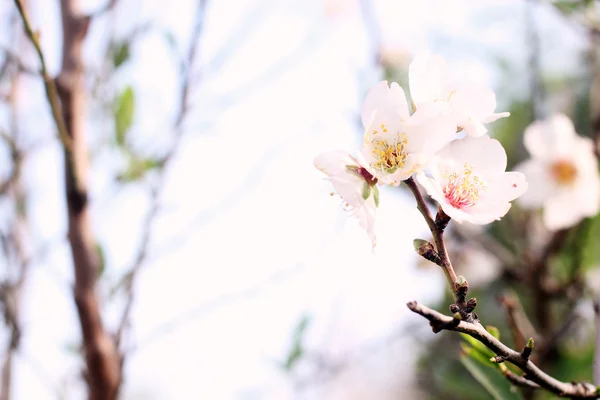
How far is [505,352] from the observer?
0.36m

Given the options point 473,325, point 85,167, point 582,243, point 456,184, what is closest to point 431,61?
point 456,184

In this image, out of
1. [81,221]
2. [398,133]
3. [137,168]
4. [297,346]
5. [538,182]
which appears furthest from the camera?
[538,182]

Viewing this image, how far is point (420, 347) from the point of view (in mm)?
1903

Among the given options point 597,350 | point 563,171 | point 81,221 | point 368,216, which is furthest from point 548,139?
point 81,221

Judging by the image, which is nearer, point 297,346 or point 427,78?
point 427,78

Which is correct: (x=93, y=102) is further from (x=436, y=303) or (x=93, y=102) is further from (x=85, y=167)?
(x=436, y=303)

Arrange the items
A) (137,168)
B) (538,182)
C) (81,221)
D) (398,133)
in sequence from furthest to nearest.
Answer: (538,182), (137,168), (81,221), (398,133)

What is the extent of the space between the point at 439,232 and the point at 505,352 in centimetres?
9

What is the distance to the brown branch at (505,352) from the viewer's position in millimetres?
314

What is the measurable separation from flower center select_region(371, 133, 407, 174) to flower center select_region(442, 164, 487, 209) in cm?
4

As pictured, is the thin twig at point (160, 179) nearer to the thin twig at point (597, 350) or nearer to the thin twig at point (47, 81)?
the thin twig at point (47, 81)

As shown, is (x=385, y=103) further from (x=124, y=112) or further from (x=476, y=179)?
(x=124, y=112)

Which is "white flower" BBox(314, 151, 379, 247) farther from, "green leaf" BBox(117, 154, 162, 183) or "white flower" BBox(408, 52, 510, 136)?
"green leaf" BBox(117, 154, 162, 183)

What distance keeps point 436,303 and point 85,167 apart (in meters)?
1.40
